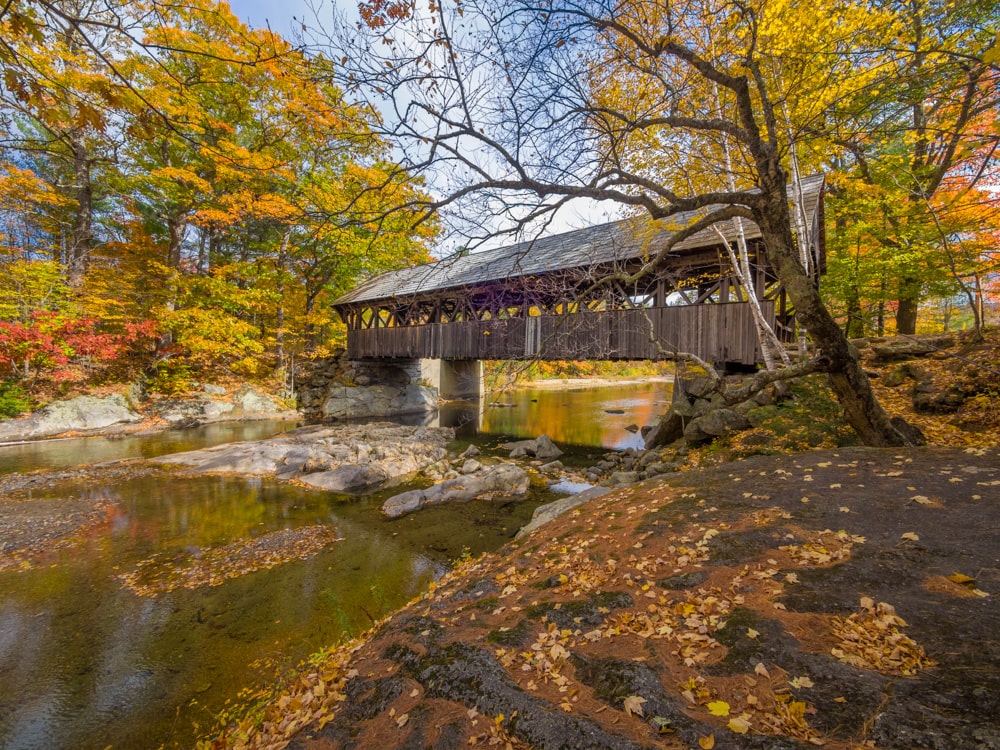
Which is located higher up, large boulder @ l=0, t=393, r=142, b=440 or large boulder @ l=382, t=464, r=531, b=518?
large boulder @ l=0, t=393, r=142, b=440

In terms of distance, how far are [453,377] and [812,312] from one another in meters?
20.8

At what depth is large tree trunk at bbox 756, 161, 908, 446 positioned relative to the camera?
12.0ft

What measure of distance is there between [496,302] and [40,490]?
11176 millimetres

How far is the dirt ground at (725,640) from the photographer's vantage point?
153 cm

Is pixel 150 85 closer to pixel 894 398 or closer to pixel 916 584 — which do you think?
pixel 916 584

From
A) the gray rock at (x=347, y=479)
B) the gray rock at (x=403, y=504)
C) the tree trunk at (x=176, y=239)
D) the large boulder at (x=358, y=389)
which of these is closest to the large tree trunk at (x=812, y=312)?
the gray rock at (x=403, y=504)

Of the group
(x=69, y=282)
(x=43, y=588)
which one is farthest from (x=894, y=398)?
(x=69, y=282)

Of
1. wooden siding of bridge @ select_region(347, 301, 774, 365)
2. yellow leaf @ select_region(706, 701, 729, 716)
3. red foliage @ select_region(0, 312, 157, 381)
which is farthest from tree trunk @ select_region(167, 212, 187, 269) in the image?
yellow leaf @ select_region(706, 701, 729, 716)

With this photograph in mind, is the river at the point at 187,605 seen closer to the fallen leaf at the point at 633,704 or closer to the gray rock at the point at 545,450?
the fallen leaf at the point at 633,704

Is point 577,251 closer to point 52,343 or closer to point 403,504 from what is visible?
point 403,504

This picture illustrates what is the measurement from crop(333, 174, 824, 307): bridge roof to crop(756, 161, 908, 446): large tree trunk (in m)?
1.59

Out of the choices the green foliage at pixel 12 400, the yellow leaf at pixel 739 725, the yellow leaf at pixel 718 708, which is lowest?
the yellow leaf at pixel 718 708

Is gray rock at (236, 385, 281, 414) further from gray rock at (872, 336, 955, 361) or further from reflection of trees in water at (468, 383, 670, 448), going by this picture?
gray rock at (872, 336, 955, 361)

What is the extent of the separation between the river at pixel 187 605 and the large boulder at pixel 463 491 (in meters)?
0.30
